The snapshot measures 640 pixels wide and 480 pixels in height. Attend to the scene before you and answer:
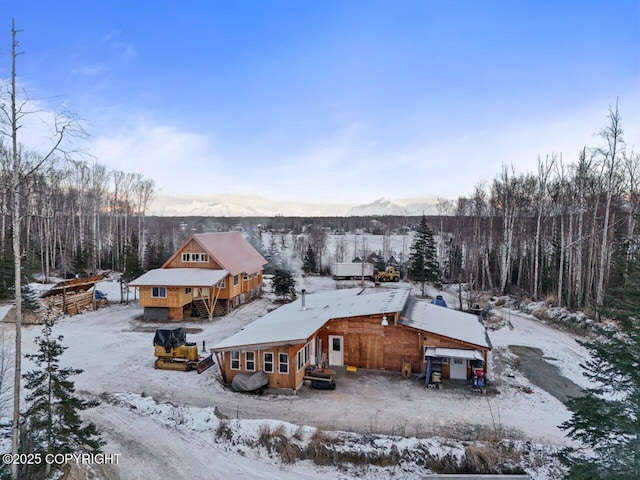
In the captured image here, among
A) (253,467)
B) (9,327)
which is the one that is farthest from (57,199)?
(253,467)

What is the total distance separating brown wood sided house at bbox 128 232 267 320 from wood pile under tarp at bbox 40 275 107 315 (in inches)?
182

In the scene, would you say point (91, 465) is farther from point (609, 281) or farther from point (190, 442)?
point (609, 281)

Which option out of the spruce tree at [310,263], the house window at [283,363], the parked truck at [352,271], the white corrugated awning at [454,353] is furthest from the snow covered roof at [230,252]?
the white corrugated awning at [454,353]

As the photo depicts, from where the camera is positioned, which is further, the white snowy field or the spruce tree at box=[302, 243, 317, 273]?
the spruce tree at box=[302, 243, 317, 273]

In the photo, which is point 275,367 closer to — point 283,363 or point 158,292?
point 283,363

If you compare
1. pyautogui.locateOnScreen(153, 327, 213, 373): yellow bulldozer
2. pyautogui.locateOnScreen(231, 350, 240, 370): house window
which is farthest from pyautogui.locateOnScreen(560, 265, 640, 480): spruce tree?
pyautogui.locateOnScreen(153, 327, 213, 373): yellow bulldozer

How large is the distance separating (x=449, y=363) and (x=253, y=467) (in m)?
9.58

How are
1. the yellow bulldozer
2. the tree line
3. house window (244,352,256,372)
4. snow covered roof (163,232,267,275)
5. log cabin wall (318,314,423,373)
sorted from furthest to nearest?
1. the tree line
2. snow covered roof (163,232,267,275)
3. log cabin wall (318,314,423,373)
4. the yellow bulldozer
5. house window (244,352,256,372)

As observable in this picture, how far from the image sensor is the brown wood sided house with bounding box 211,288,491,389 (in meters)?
14.5

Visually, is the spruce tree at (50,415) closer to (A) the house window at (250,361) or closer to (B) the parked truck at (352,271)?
(A) the house window at (250,361)

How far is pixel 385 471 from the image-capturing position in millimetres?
9648

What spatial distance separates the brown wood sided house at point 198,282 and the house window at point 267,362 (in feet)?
35.3

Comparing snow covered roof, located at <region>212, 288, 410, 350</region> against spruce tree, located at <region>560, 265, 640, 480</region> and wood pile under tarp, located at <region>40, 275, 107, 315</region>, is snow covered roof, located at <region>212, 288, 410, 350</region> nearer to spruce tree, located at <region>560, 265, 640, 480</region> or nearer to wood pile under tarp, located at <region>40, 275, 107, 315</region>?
spruce tree, located at <region>560, 265, 640, 480</region>

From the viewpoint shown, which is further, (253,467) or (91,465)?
(253,467)
